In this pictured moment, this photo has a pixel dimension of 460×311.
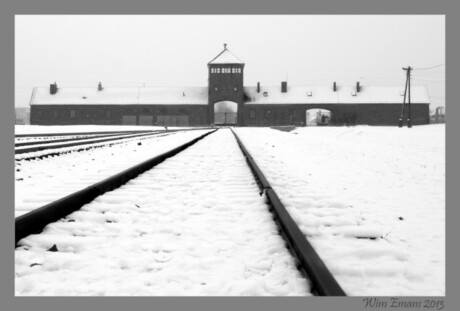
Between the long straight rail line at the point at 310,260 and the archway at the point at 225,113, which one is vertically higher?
the archway at the point at 225,113

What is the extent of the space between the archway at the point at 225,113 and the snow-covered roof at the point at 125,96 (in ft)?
10.8

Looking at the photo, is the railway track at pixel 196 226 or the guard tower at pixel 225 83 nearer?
the railway track at pixel 196 226

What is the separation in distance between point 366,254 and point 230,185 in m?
2.97

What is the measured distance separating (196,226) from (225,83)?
207ft

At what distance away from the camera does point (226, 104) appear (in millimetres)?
69375

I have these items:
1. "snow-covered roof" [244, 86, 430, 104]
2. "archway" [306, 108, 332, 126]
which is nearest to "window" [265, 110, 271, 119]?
"snow-covered roof" [244, 86, 430, 104]

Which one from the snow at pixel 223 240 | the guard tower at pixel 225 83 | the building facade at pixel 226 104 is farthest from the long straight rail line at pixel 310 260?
the guard tower at pixel 225 83

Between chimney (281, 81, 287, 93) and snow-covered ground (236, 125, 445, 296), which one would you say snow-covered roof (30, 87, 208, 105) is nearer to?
chimney (281, 81, 287, 93)

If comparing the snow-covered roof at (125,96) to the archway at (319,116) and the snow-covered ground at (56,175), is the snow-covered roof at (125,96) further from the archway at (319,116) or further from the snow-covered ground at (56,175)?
the snow-covered ground at (56,175)

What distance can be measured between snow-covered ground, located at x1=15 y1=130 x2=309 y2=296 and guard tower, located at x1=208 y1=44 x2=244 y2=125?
201 ft

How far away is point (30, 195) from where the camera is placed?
4.89 meters

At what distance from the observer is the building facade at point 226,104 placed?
65.8 metres

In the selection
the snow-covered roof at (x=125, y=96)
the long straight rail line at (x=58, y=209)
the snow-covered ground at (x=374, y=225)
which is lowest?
the snow-covered ground at (x=374, y=225)

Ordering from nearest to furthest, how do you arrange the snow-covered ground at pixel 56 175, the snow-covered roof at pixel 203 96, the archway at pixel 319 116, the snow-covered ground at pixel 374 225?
the snow-covered ground at pixel 374 225 < the snow-covered ground at pixel 56 175 < the archway at pixel 319 116 < the snow-covered roof at pixel 203 96
